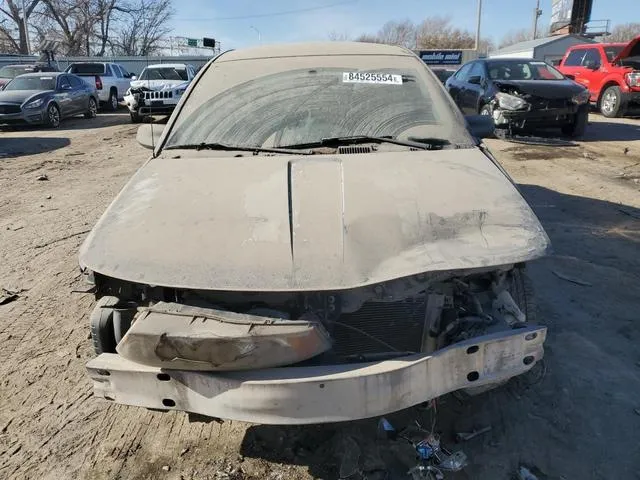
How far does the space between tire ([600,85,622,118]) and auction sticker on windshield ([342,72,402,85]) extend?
12270 mm

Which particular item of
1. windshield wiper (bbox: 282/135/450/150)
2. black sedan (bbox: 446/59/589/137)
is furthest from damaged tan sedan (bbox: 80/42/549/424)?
black sedan (bbox: 446/59/589/137)

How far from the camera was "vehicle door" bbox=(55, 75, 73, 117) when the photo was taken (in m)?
14.8

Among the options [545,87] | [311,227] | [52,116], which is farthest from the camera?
[52,116]

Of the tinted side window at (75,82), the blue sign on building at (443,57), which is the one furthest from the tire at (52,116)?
the blue sign on building at (443,57)

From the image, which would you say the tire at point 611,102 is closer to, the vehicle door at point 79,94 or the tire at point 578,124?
the tire at point 578,124

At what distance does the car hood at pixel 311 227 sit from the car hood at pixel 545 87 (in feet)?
26.1

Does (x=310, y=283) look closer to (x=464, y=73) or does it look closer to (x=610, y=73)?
(x=464, y=73)

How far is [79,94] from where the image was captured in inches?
635

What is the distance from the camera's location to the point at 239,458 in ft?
7.97

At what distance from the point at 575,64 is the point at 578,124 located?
6.58 m

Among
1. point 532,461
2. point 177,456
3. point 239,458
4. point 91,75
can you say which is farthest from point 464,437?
point 91,75

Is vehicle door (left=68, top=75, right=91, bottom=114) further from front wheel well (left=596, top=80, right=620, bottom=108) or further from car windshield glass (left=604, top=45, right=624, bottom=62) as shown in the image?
car windshield glass (left=604, top=45, right=624, bottom=62)

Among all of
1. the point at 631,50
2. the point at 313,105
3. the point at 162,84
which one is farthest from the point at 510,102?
the point at 162,84

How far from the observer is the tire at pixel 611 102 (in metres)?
13.3
